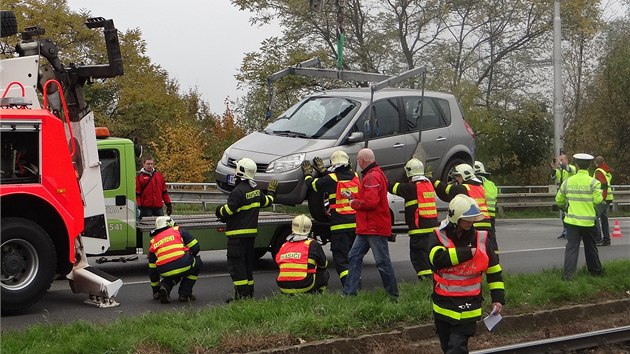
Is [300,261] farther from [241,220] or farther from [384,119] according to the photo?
[384,119]

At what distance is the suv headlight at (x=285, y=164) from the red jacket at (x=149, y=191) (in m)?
2.69

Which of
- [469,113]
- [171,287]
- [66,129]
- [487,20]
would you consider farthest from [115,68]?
[487,20]

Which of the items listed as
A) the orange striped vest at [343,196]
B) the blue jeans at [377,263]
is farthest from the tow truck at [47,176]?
the orange striped vest at [343,196]

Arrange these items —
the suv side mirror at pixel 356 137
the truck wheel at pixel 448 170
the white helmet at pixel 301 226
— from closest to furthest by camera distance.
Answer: the white helmet at pixel 301 226
the suv side mirror at pixel 356 137
the truck wheel at pixel 448 170

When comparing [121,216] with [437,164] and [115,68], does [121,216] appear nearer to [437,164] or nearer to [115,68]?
[115,68]

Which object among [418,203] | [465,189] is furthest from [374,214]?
[465,189]

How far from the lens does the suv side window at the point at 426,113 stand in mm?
13375

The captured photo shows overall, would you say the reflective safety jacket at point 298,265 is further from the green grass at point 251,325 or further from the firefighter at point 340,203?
the firefighter at point 340,203

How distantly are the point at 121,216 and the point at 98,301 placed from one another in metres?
1.82

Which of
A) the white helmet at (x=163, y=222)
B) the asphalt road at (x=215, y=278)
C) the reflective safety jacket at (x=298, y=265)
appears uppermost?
the white helmet at (x=163, y=222)

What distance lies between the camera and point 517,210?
27.7 m

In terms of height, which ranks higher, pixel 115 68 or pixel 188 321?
pixel 115 68

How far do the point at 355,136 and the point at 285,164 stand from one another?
1.28m

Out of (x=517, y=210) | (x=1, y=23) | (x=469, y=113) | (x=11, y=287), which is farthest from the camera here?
(x=469, y=113)
